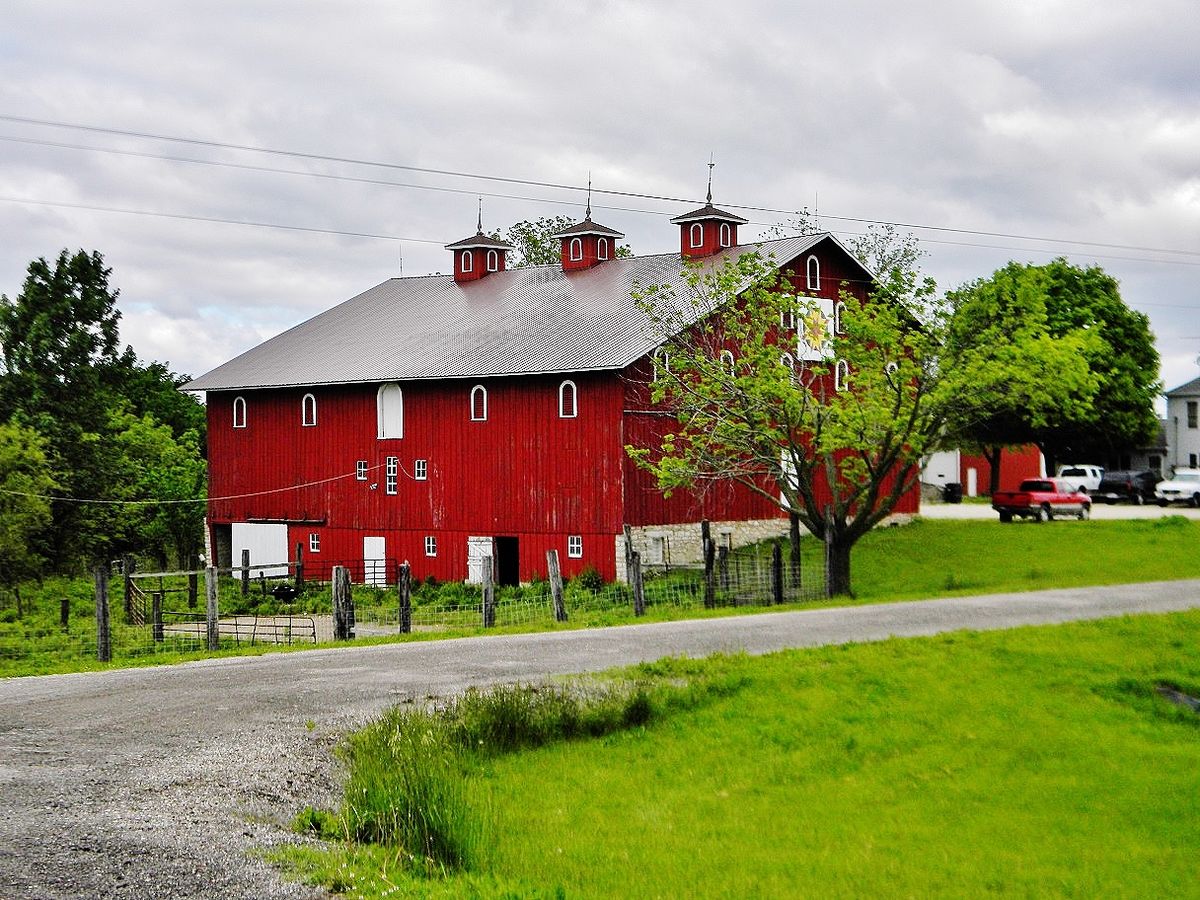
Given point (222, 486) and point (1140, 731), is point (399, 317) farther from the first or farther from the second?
point (1140, 731)

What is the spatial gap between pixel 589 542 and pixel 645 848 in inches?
1146

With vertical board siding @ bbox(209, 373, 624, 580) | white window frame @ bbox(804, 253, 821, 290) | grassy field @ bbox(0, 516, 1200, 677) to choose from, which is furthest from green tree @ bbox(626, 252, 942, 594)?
white window frame @ bbox(804, 253, 821, 290)

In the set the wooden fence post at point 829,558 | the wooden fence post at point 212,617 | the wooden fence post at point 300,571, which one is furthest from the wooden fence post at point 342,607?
the wooden fence post at point 300,571

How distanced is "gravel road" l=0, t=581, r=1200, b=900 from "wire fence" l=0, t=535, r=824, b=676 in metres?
4.41

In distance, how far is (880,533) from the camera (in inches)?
1855

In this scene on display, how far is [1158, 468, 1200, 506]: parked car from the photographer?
5878cm

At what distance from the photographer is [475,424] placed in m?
43.7

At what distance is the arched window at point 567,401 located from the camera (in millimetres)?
41531

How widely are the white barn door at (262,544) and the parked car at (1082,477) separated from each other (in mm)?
35856

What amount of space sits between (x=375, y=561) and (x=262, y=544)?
5753 millimetres

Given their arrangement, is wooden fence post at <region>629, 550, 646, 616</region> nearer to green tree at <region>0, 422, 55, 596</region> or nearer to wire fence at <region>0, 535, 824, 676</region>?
wire fence at <region>0, 535, 824, 676</region>

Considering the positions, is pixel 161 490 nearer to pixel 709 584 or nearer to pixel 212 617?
pixel 709 584

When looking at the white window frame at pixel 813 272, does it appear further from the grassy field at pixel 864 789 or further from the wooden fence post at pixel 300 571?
the grassy field at pixel 864 789

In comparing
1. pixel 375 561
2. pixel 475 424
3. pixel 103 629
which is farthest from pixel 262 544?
pixel 103 629
